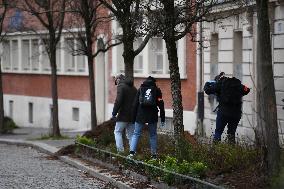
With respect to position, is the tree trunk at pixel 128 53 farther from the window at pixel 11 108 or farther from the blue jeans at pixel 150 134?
the window at pixel 11 108

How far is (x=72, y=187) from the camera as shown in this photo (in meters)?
14.0

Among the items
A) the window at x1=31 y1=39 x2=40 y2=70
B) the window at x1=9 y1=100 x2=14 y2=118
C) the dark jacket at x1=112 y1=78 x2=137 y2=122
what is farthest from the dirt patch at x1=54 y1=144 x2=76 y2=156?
the window at x1=9 y1=100 x2=14 y2=118

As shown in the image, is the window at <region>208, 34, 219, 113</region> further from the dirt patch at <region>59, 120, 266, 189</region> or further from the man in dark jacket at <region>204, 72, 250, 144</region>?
the man in dark jacket at <region>204, 72, 250, 144</region>

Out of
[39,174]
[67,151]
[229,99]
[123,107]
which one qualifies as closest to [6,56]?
[67,151]

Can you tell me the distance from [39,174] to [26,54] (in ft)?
94.8

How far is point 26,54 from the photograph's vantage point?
4444 centimetres

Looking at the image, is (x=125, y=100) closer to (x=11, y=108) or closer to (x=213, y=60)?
(x=213, y=60)

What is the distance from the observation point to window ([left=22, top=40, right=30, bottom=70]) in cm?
4397

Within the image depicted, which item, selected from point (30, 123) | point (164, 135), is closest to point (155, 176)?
point (164, 135)

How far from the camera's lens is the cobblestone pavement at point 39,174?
46.9ft

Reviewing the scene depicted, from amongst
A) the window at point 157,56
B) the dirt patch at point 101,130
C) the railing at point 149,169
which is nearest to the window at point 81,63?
the window at point 157,56

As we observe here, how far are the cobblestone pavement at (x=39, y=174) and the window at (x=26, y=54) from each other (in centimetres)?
2252

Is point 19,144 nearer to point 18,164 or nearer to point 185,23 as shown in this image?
point 18,164

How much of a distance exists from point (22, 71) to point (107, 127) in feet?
81.4
